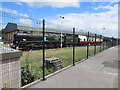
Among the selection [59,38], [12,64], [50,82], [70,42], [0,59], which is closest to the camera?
[0,59]

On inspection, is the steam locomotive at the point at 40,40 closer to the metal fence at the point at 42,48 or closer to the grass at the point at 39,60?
the metal fence at the point at 42,48

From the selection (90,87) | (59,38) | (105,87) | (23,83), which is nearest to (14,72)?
(23,83)

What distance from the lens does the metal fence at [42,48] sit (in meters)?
4.05

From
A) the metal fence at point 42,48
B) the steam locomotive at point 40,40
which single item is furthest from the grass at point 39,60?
the steam locomotive at point 40,40

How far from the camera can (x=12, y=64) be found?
9.73 feet

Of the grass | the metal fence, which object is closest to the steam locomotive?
the metal fence

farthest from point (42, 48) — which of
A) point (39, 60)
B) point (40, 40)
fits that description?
point (40, 40)

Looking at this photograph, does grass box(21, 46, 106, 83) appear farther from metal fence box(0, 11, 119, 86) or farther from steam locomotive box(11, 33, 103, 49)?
steam locomotive box(11, 33, 103, 49)

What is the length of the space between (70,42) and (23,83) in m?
25.9

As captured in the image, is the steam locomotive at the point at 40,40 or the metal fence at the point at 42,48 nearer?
the metal fence at the point at 42,48

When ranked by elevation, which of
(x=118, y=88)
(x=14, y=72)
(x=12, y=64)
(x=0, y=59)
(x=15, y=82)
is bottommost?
(x=118, y=88)

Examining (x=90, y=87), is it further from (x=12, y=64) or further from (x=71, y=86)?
(x=12, y=64)

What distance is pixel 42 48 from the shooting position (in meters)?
8.65

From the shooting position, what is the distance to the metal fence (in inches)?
159
